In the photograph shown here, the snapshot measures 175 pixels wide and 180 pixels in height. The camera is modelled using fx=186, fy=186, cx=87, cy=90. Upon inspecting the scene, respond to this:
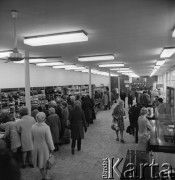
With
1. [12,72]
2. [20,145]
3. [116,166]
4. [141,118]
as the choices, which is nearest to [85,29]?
[141,118]

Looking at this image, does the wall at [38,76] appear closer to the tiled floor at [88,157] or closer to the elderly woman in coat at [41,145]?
the tiled floor at [88,157]

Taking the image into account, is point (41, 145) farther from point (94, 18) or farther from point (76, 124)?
point (94, 18)

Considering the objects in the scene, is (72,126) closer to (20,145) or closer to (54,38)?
(20,145)

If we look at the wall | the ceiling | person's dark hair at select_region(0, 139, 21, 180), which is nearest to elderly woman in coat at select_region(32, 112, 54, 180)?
the ceiling

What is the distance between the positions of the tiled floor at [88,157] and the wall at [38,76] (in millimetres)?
4486

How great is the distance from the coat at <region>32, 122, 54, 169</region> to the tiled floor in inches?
24.4

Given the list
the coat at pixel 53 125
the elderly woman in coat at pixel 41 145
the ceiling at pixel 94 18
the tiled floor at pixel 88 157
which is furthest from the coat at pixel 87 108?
the elderly woman in coat at pixel 41 145

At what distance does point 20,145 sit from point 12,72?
5482 mm

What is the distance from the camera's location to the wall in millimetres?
8697

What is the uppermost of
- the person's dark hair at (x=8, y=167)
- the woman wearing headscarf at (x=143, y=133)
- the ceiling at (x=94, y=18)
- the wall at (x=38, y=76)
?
the ceiling at (x=94, y=18)

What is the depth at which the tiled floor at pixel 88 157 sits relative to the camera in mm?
4270

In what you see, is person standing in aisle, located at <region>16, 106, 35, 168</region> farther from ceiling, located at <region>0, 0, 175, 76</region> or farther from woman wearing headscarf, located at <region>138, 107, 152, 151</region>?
woman wearing headscarf, located at <region>138, 107, 152, 151</region>

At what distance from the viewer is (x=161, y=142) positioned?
389 cm

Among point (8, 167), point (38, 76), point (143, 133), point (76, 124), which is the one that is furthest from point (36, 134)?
point (38, 76)
